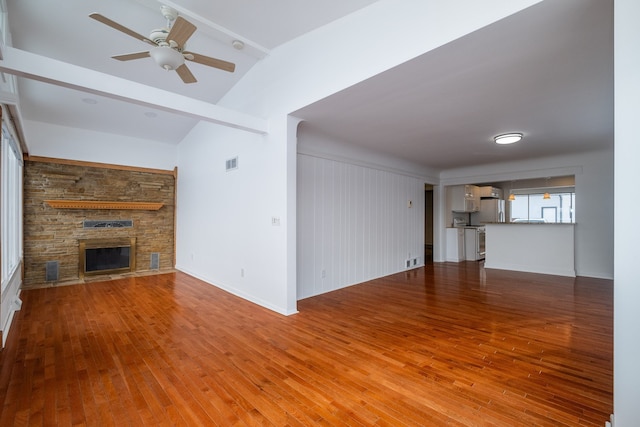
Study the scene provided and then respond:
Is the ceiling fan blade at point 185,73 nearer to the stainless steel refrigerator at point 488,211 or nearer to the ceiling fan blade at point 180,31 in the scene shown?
the ceiling fan blade at point 180,31

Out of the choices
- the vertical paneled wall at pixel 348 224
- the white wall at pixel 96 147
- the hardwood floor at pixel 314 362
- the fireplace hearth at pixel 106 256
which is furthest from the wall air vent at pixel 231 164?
the fireplace hearth at pixel 106 256

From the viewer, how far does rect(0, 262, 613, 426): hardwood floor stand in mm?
1797

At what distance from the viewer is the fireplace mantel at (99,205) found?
5324 mm

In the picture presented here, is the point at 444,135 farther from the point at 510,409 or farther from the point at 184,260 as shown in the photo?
the point at 184,260

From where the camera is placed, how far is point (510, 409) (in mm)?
1812

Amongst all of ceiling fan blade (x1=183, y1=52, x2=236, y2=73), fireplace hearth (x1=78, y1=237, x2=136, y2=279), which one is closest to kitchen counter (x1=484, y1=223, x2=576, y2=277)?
ceiling fan blade (x1=183, y1=52, x2=236, y2=73)

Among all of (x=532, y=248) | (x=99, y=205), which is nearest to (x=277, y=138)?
(x=99, y=205)

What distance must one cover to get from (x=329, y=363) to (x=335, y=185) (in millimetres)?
2953

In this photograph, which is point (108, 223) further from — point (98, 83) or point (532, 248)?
point (532, 248)

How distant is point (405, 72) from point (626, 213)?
187 centimetres

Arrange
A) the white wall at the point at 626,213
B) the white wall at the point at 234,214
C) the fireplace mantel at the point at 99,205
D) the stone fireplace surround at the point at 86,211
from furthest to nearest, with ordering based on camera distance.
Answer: the fireplace mantel at the point at 99,205
the stone fireplace surround at the point at 86,211
the white wall at the point at 234,214
the white wall at the point at 626,213

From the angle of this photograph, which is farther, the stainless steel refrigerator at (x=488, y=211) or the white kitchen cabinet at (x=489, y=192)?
the stainless steel refrigerator at (x=488, y=211)

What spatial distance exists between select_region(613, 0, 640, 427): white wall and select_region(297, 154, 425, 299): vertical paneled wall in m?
3.33

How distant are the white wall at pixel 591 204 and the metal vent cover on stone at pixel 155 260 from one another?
8.54 metres
